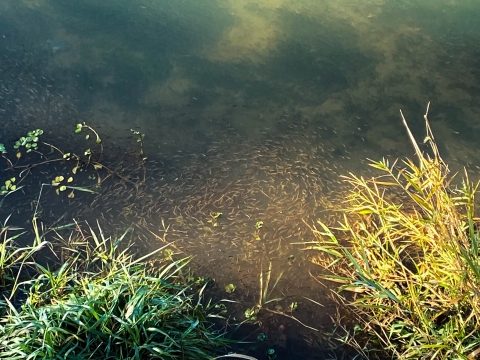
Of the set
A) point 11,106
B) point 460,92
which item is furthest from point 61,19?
point 460,92

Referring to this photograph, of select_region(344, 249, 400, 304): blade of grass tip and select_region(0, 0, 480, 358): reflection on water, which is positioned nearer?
select_region(344, 249, 400, 304): blade of grass tip

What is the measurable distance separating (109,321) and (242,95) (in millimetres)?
1350

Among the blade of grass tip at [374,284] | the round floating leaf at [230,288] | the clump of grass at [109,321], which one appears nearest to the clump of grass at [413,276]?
the blade of grass tip at [374,284]

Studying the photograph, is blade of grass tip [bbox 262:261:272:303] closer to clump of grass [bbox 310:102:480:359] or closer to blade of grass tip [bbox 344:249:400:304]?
clump of grass [bbox 310:102:480:359]

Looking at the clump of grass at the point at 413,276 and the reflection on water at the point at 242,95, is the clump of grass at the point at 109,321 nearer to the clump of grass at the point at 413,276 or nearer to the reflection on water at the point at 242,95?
the reflection on water at the point at 242,95

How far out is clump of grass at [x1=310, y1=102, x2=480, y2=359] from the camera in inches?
58.2

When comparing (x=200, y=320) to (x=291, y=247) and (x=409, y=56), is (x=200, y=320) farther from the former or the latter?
(x=409, y=56)

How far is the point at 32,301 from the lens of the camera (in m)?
1.55

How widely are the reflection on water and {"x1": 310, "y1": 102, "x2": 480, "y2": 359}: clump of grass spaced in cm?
16

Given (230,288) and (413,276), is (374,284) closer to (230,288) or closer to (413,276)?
(413,276)

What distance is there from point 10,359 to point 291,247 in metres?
1.00

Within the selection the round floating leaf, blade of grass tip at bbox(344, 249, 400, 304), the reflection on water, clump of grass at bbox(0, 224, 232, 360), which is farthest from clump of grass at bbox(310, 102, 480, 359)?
clump of grass at bbox(0, 224, 232, 360)

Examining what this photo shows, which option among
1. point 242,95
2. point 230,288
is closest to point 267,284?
point 230,288

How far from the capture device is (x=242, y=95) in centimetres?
246
